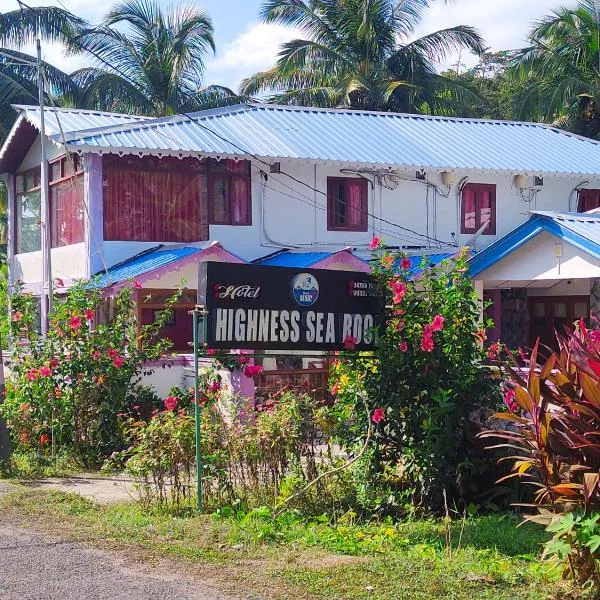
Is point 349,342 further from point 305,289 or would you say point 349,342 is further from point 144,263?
point 144,263

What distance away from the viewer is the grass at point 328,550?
21.5ft

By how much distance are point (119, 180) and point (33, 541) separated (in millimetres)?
12395

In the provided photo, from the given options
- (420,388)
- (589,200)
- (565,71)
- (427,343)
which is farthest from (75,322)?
(565,71)

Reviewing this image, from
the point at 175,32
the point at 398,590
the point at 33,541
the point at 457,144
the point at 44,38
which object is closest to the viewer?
the point at 398,590

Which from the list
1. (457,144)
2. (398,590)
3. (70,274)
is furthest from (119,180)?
(398,590)

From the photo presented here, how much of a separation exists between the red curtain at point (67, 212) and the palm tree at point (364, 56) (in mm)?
12623

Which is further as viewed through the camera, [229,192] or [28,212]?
[28,212]

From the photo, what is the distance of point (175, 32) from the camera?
1265 inches

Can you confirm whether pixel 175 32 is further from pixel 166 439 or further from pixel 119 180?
pixel 166 439

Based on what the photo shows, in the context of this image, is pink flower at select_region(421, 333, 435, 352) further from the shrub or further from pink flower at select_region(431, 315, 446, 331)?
the shrub

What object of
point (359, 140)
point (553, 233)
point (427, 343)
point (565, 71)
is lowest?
point (427, 343)

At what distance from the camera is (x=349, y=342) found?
9414 millimetres

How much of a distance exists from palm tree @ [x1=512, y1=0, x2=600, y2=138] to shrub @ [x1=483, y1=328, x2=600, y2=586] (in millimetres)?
24594

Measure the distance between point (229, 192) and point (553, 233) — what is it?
24.6 ft
